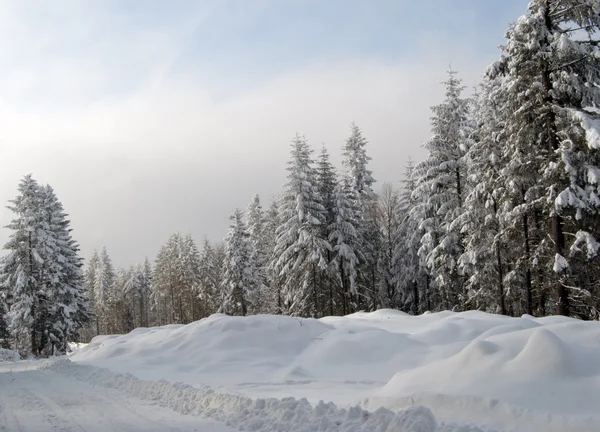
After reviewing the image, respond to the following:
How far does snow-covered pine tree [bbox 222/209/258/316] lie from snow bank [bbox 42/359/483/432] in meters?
34.6

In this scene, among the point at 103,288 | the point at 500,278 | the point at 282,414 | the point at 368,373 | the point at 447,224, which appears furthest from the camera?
the point at 103,288

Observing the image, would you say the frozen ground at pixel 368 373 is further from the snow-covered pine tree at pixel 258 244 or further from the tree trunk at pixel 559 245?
the snow-covered pine tree at pixel 258 244

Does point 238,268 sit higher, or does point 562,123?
point 562,123

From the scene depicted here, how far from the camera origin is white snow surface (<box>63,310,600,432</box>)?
677 cm

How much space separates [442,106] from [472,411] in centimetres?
2635

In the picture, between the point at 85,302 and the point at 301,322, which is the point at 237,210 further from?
the point at 301,322

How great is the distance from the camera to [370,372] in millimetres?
13078

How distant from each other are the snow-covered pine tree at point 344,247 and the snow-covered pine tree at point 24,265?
20.6m

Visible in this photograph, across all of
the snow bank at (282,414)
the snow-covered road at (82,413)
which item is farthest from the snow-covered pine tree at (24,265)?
the snow bank at (282,414)

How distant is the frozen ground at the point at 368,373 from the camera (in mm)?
6742

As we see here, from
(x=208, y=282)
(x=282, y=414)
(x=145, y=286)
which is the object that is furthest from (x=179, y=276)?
(x=282, y=414)

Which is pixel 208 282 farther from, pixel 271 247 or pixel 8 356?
pixel 8 356

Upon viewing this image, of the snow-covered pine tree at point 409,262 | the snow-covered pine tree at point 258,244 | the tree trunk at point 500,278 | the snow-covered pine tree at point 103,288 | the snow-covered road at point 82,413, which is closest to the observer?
the snow-covered road at point 82,413

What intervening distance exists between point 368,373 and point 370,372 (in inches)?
4.3
